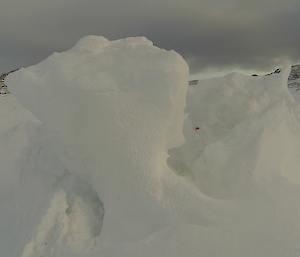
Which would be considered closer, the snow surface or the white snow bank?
the snow surface

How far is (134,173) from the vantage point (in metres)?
2.77

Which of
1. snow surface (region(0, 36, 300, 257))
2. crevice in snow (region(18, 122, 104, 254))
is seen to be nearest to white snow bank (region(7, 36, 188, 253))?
snow surface (region(0, 36, 300, 257))

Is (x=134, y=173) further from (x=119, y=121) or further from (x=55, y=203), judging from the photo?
(x=55, y=203)

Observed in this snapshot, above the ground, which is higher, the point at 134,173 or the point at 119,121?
the point at 119,121

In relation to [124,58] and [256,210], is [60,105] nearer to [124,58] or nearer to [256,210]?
[124,58]

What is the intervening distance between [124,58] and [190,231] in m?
1.87

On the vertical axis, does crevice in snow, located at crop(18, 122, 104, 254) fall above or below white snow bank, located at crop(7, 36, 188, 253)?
below

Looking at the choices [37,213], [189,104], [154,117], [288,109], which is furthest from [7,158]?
[288,109]

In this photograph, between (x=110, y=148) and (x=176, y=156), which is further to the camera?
(x=176, y=156)

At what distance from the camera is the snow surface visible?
2.44 m

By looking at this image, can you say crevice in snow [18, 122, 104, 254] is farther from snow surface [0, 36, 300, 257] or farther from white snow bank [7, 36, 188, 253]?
white snow bank [7, 36, 188, 253]

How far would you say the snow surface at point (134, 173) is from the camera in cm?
244

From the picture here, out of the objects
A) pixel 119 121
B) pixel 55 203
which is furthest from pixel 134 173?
pixel 55 203

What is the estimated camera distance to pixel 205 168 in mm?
3471
